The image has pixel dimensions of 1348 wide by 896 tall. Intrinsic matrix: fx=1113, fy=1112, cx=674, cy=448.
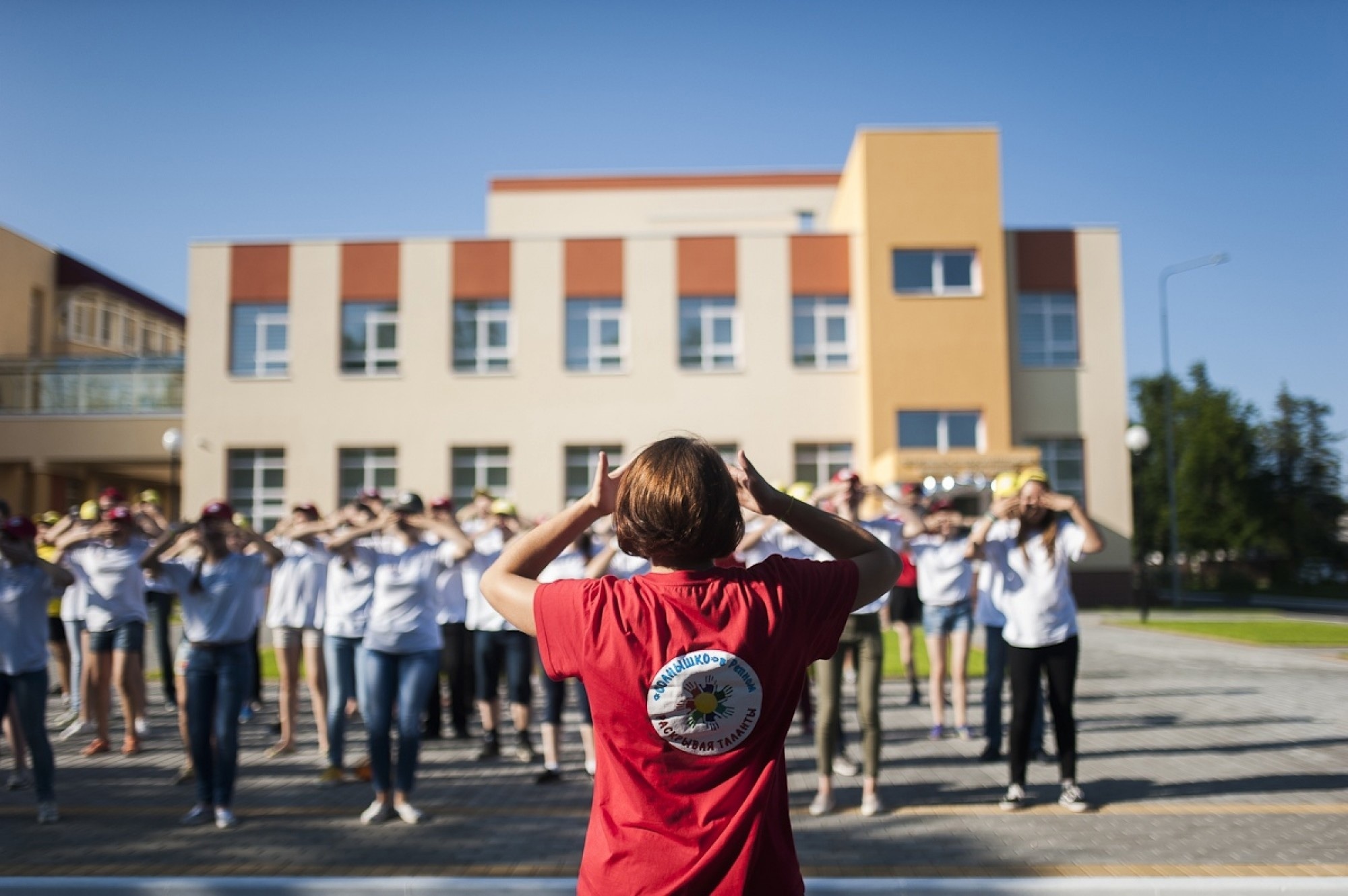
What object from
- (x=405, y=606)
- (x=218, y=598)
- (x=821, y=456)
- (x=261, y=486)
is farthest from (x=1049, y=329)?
(x=218, y=598)

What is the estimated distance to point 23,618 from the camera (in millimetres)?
7176

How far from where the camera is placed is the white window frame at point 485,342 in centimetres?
3198

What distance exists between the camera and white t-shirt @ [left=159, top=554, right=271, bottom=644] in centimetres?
711

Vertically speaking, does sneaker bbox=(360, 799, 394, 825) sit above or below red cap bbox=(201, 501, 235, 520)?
below

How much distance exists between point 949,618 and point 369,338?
25.0m

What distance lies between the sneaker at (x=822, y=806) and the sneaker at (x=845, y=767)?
1300 mm

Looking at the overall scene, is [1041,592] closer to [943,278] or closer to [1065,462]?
[943,278]

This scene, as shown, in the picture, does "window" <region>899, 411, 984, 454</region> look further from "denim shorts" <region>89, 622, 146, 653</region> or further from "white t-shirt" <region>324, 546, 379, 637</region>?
"white t-shirt" <region>324, 546, 379, 637</region>

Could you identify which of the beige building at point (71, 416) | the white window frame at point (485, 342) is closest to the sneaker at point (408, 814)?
the white window frame at point (485, 342)

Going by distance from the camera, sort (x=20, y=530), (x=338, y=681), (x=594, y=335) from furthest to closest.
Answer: (x=594, y=335), (x=338, y=681), (x=20, y=530)

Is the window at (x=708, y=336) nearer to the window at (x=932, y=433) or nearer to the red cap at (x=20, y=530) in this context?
the window at (x=932, y=433)

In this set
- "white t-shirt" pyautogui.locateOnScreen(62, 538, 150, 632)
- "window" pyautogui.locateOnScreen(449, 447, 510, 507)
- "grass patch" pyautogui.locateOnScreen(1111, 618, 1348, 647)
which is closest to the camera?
"white t-shirt" pyautogui.locateOnScreen(62, 538, 150, 632)

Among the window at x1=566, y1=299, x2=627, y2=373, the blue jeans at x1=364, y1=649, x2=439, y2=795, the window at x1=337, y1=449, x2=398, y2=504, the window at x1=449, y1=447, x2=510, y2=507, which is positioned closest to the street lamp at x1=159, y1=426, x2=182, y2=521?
the window at x1=337, y1=449, x2=398, y2=504

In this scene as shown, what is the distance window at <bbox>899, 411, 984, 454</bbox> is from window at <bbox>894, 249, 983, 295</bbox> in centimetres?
352
